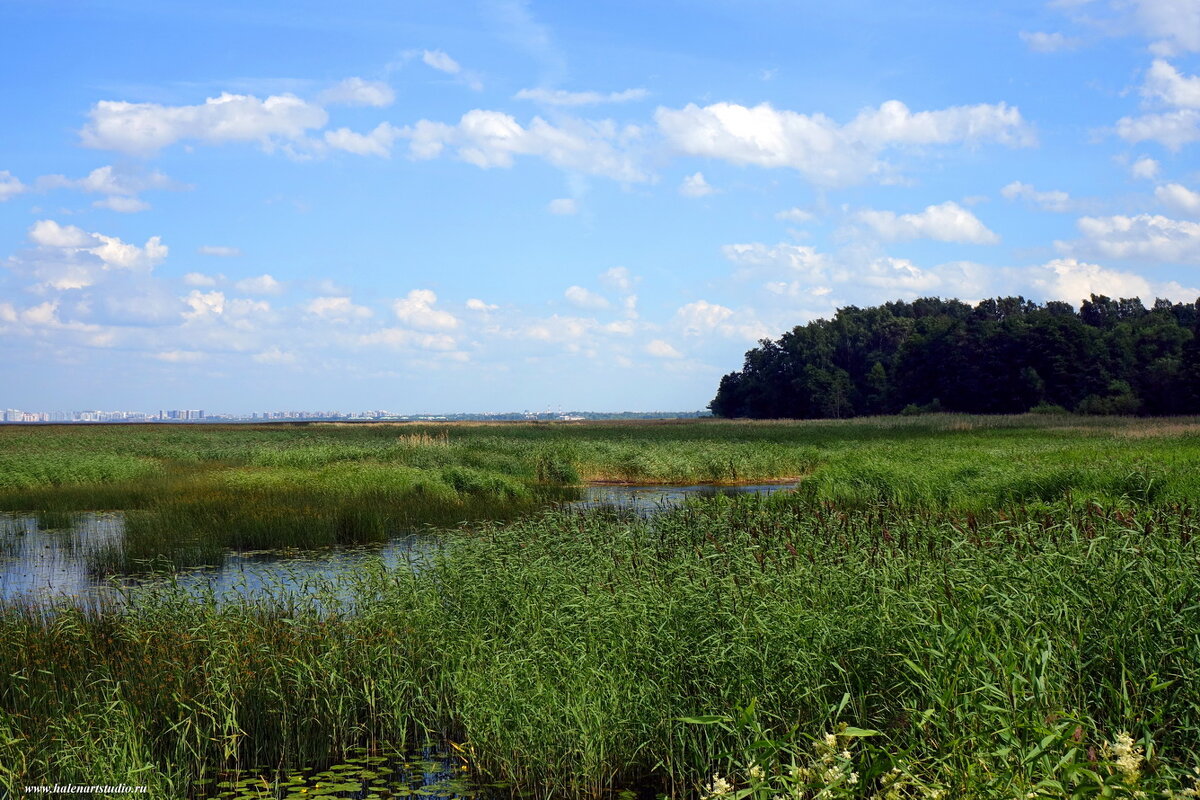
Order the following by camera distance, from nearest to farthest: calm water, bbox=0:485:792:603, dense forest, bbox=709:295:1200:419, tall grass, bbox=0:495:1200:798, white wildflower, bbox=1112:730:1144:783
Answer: white wildflower, bbox=1112:730:1144:783, tall grass, bbox=0:495:1200:798, calm water, bbox=0:485:792:603, dense forest, bbox=709:295:1200:419

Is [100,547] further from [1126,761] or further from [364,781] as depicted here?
[1126,761]

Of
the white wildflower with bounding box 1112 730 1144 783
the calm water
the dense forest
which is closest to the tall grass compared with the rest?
the white wildflower with bounding box 1112 730 1144 783

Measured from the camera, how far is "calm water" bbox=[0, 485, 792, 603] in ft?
39.7

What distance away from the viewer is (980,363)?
85625mm

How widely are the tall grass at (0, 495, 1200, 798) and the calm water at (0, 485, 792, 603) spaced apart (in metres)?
1.76

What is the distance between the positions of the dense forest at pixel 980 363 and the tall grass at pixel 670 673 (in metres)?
70.7

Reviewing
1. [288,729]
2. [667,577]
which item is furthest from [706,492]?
[288,729]

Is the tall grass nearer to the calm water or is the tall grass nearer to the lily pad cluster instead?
the lily pad cluster

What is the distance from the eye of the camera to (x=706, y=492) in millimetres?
27438

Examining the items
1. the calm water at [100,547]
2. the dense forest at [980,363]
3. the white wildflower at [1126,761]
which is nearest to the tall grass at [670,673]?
the white wildflower at [1126,761]

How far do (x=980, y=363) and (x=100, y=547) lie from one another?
83872 mm

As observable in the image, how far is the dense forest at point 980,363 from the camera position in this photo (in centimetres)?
7300

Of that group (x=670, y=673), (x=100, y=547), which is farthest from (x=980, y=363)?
(x=670, y=673)

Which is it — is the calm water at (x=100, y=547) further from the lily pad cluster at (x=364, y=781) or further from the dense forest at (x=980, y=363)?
the dense forest at (x=980, y=363)
